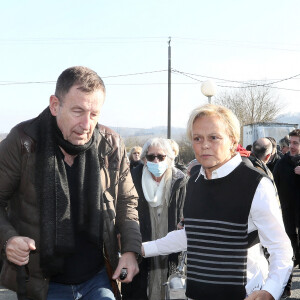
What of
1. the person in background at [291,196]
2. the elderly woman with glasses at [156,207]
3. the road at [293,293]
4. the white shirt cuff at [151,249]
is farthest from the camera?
the person in background at [291,196]

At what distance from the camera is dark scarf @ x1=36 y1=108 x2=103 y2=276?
259cm

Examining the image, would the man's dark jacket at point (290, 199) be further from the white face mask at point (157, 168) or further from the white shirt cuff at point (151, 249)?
the white shirt cuff at point (151, 249)

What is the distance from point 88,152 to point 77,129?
0.20 metres

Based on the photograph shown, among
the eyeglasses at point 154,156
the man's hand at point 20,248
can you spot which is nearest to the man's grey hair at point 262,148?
the eyeglasses at point 154,156

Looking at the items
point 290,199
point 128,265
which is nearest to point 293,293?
point 290,199

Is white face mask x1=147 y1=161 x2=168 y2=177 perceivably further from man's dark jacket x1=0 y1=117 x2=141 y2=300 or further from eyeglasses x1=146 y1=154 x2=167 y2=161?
man's dark jacket x1=0 y1=117 x2=141 y2=300

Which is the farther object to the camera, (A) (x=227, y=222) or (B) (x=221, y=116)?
(B) (x=221, y=116)

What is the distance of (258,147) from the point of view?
760 centimetres

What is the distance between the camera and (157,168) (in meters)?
5.41

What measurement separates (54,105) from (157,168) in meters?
2.77

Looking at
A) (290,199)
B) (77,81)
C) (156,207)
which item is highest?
(77,81)

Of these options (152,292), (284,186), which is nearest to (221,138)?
(152,292)

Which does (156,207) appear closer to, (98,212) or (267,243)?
(98,212)

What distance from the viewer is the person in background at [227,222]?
98.4 inches
